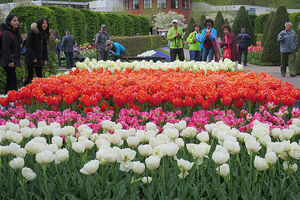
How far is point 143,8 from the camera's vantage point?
65.2 metres

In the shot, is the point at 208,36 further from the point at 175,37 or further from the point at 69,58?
the point at 69,58

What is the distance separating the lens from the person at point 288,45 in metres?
11.8

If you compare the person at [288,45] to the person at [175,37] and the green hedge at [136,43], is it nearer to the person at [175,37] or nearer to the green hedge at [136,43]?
the person at [175,37]

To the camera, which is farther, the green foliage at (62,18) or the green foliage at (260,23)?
the green foliage at (260,23)

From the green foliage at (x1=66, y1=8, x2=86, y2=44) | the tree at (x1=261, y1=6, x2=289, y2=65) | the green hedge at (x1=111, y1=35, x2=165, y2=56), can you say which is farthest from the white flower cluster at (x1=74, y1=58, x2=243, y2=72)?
the green foliage at (x1=66, y1=8, x2=86, y2=44)

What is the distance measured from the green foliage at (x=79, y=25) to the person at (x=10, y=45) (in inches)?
562

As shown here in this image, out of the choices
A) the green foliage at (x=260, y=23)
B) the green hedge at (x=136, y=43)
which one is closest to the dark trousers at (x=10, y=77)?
the green hedge at (x=136, y=43)

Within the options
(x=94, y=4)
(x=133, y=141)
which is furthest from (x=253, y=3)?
(x=133, y=141)

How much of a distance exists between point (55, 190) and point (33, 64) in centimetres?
628

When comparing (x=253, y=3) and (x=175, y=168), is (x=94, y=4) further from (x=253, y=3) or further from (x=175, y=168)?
(x=175, y=168)

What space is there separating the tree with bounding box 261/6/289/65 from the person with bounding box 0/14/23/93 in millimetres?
12483

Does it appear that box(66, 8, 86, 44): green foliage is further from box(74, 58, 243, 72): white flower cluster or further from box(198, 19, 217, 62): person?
box(74, 58, 243, 72): white flower cluster

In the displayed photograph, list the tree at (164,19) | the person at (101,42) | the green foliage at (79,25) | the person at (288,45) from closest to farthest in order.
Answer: the person at (288,45) → the person at (101,42) → the green foliage at (79,25) → the tree at (164,19)

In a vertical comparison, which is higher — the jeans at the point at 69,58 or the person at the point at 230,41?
the person at the point at 230,41
